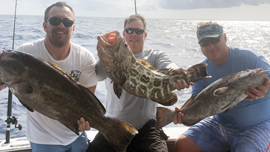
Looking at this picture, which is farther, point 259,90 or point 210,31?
point 210,31

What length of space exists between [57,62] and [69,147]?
1.14 metres

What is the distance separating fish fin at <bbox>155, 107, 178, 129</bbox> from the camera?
2.83 metres

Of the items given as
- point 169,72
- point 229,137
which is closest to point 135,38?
point 169,72

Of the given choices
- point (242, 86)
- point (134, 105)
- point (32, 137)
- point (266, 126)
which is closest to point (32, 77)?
point (32, 137)

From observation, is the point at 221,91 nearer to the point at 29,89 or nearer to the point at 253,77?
the point at 253,77

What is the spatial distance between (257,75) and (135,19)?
5.69 ft

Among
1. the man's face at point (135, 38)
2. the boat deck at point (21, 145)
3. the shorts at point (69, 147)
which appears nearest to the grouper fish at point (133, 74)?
the man's face at point (135, 38)

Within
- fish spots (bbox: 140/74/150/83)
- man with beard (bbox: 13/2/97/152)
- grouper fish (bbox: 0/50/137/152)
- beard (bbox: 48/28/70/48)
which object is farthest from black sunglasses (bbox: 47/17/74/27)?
fish spots (bbox: 140/74/150/83)

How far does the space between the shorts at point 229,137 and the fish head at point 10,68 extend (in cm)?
252

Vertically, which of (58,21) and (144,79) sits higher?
(58,21)

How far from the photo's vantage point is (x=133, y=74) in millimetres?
2592

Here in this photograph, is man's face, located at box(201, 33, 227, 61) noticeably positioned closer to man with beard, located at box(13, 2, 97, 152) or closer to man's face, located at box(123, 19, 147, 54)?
man's face, located at box(123, 19, 147, 54)

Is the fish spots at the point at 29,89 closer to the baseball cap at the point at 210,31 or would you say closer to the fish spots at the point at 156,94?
the fish spots at the point at 156,94

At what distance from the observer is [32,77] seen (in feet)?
8.02
